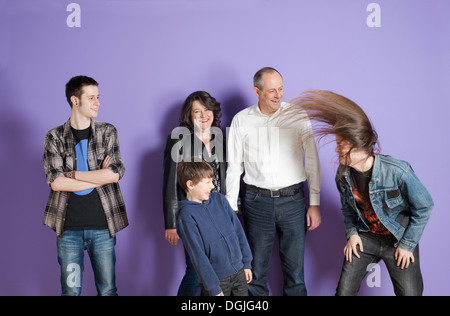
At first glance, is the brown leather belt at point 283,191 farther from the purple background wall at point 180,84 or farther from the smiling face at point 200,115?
the smiling face at point 200,115

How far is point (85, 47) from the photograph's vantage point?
3.21 meters

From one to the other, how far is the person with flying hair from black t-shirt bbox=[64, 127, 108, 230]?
1.43m

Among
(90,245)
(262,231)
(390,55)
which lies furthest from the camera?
(390,55)

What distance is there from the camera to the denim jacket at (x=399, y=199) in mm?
2312

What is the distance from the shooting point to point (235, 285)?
2.35 m

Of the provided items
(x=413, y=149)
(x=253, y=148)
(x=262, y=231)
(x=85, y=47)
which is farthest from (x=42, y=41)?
(x=413, y=149)

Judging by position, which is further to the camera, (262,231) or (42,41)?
(42,41)

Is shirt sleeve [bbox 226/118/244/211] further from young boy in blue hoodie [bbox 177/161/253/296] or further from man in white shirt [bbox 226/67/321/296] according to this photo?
young boy in blue hoodie [bbox 177/161/253/296]

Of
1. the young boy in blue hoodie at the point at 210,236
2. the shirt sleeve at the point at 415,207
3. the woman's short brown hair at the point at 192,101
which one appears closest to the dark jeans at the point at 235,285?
the young boy in blue hoodie at the point at 210,236

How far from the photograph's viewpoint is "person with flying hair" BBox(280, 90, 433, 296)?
2.32m

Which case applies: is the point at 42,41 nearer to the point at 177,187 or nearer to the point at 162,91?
the point at 162,91

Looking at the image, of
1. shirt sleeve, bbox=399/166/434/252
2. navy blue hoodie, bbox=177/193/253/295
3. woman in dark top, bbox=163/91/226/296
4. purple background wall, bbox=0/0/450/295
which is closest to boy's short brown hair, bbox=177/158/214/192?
navy blue hoodie, bbox=177/193/253/295

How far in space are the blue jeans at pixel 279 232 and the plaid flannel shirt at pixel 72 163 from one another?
889mm
